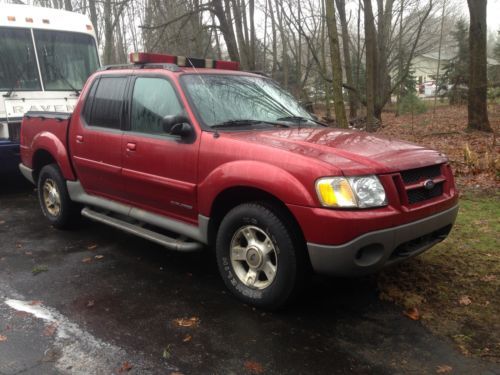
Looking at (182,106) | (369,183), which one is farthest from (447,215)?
(182,106)

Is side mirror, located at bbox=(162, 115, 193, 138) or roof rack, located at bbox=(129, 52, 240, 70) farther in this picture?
roof rack, located at bbox=(129, 52, 240, 70)

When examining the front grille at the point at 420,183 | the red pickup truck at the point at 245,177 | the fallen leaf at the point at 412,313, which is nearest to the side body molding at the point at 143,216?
the red pickup truck at the point at 245,177

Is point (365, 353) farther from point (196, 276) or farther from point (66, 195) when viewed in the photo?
point (66, 195)

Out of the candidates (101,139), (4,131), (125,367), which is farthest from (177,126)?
(4,131)

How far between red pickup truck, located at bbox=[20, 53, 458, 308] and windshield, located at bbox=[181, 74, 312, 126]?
1 cm

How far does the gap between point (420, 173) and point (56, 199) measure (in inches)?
172

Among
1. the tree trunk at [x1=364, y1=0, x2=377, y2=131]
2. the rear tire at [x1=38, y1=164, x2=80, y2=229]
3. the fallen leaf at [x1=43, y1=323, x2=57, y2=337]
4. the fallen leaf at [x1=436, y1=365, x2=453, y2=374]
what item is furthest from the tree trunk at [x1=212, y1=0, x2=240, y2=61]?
the fallen leaf at [x1=436, y1=365, x2=453, y2=374]

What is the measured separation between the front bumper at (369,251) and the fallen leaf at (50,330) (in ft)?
6.25

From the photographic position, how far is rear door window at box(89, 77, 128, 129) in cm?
497

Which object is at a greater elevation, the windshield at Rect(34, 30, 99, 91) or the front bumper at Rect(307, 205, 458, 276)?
the windshield at Rect(34, 30, 99, 91)

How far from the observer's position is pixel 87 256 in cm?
514

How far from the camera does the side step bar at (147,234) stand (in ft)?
13.9

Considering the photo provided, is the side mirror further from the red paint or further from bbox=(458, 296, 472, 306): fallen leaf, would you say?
bbox=(458, 296, 472, 306): fallen leaf

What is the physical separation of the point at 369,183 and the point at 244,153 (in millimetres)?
973
